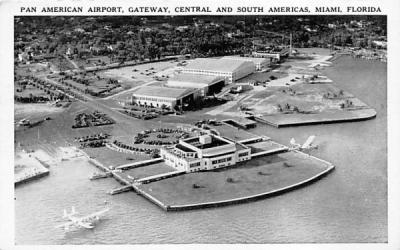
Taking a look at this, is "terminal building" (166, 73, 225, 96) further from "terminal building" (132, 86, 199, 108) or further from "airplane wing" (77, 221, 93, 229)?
"airplane wing" (77, 221, 93, 229)

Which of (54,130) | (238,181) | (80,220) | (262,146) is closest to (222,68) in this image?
(262,146)

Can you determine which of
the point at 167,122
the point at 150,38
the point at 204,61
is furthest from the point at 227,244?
the point at 204,61

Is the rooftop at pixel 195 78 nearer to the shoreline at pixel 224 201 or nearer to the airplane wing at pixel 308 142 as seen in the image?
the airplane wing at pixel 308 142

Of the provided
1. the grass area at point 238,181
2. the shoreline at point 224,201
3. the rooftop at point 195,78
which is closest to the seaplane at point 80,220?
the shoreline at point 224,201

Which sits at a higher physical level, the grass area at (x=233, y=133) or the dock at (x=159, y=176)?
the grass area at (x=233, y=133)

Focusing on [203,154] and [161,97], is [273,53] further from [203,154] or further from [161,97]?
[203,154]
